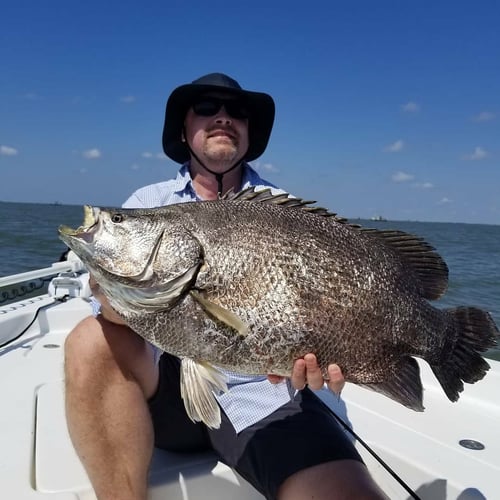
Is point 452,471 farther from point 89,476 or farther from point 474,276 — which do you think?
point 474,276

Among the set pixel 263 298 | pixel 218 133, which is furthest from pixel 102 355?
pixel 218 133

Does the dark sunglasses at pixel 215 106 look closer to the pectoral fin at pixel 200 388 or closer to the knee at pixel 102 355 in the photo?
the knee at pixel 102 355

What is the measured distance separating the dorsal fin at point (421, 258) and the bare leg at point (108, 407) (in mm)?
1269

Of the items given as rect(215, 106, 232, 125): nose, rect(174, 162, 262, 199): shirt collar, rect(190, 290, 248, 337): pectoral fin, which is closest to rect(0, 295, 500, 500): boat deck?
rect(190, 290, 248, 337): pectoral fin

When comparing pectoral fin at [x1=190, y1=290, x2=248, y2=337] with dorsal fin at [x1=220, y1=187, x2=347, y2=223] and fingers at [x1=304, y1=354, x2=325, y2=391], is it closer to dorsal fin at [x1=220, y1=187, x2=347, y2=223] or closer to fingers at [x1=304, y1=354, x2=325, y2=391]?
fingers at [x1=304, y1=354, x2=325, y2=391]

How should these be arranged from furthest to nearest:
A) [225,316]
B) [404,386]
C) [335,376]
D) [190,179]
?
[190,179]
[404,386]
[335,376]
[225,316]

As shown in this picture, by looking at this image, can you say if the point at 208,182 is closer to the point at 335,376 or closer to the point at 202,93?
the point at 202,93

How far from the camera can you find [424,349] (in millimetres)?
2023

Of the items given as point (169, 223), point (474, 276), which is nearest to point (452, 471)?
point (169, 223)

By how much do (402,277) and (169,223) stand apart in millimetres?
993

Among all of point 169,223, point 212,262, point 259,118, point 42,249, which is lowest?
point 42,249

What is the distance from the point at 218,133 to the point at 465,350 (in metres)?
1.94

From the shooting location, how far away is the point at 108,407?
7.54 ft

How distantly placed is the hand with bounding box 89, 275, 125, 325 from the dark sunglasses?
152 cm
